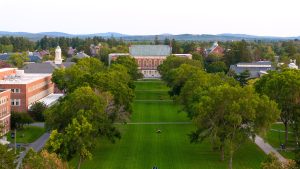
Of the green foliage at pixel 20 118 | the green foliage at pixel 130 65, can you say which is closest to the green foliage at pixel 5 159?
the green foliage at pixel 20 118

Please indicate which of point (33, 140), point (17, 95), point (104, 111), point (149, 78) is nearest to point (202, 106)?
A: point (104, 111)

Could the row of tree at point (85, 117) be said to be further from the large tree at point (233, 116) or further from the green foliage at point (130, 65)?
the green foliage at point (130, 65)

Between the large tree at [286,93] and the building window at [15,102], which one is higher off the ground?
the large tree at [286,93]

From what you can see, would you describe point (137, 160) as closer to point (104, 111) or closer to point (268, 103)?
point (104, 111)

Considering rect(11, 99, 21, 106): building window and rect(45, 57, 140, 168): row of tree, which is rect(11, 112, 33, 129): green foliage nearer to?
rect(45, 57, 140, 168): row of tree

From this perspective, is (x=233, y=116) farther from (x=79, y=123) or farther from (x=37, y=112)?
(x=37, y=112)
